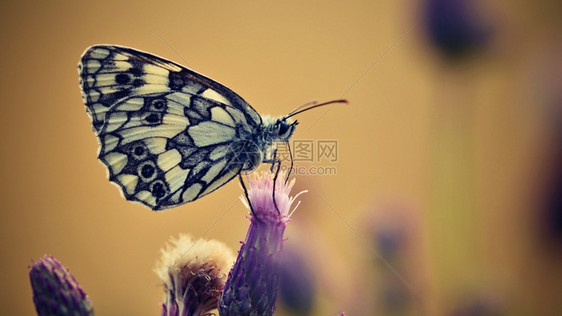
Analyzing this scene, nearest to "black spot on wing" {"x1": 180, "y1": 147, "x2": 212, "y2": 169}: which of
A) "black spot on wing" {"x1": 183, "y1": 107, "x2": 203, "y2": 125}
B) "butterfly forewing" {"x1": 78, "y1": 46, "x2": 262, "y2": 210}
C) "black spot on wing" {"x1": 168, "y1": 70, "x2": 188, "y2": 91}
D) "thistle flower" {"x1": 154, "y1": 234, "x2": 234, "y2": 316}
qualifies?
"butterfly forewing" {"x1": 78, "y1": 46, "x2": 262, "y2": 210}

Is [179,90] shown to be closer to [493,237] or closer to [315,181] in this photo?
[315,181]

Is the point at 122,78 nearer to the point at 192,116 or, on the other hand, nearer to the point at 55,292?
the point at 192,116

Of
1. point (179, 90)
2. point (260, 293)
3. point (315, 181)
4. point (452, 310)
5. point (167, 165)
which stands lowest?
point (452, 310)

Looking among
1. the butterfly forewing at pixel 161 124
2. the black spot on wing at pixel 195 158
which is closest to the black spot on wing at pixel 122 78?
the butterfly forewing at pixel 161 124

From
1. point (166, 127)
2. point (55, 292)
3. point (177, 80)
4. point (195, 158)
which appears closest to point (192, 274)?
point (55, 292)

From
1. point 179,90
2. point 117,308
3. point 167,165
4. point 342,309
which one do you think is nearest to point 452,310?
point 342,309

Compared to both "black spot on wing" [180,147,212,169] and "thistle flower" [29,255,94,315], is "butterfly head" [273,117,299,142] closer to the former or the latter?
"black spot on wing" [180,147,212,169]

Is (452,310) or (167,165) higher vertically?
(167,165)
